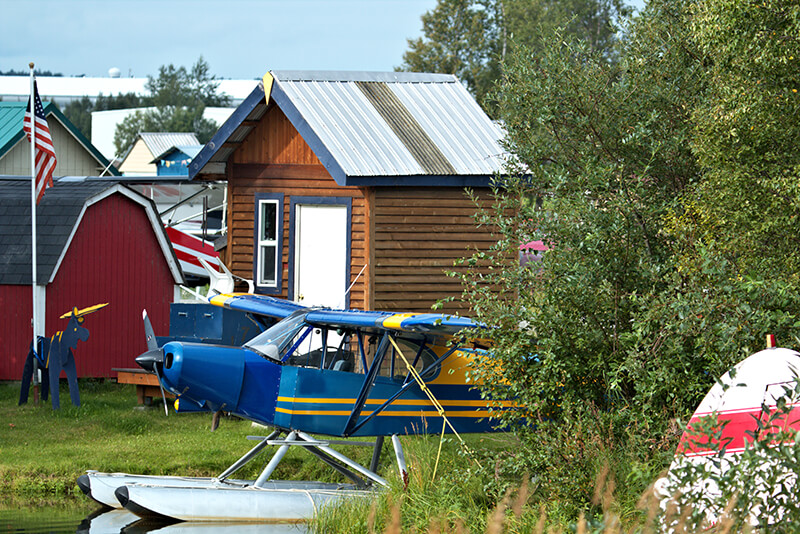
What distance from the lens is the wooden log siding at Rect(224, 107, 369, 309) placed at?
15828 mm

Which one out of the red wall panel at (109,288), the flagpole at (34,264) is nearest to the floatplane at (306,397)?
the flagpole at (34,264)

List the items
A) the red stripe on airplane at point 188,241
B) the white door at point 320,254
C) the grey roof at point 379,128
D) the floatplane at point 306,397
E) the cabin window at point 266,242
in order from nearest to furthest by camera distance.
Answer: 1. the floatplane at point 306,397
2. the grey roof at point 379,128
3. the white door at point 320,254
4. the cabin window at point 266,242
5. the red stripe on airplane at point 188,241

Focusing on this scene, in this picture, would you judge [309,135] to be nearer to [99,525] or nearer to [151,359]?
[151,359]

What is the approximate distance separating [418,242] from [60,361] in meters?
5.79

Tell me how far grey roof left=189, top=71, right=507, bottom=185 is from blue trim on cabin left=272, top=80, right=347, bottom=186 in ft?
0.05

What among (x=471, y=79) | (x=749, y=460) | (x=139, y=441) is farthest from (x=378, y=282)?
(x=471, y=79)

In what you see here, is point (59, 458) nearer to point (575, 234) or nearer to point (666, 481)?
point (575, 234)

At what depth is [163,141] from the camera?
67.1 meters

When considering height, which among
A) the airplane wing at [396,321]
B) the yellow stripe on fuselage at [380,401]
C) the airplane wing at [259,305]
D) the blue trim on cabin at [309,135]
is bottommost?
the yellow stripe on fuselage at [380,401]

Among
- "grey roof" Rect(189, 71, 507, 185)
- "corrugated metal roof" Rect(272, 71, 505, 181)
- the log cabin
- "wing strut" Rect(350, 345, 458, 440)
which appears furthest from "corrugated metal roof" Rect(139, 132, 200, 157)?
"wing strut" Rect(350, 345, 458, 440)

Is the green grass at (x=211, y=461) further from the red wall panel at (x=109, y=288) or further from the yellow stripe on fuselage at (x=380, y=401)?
the red wall panel at (x=109, y=288)

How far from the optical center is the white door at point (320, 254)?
52.4 ft

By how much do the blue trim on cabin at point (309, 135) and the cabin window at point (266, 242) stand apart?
1.54m

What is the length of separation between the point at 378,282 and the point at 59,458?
581 centimetres
